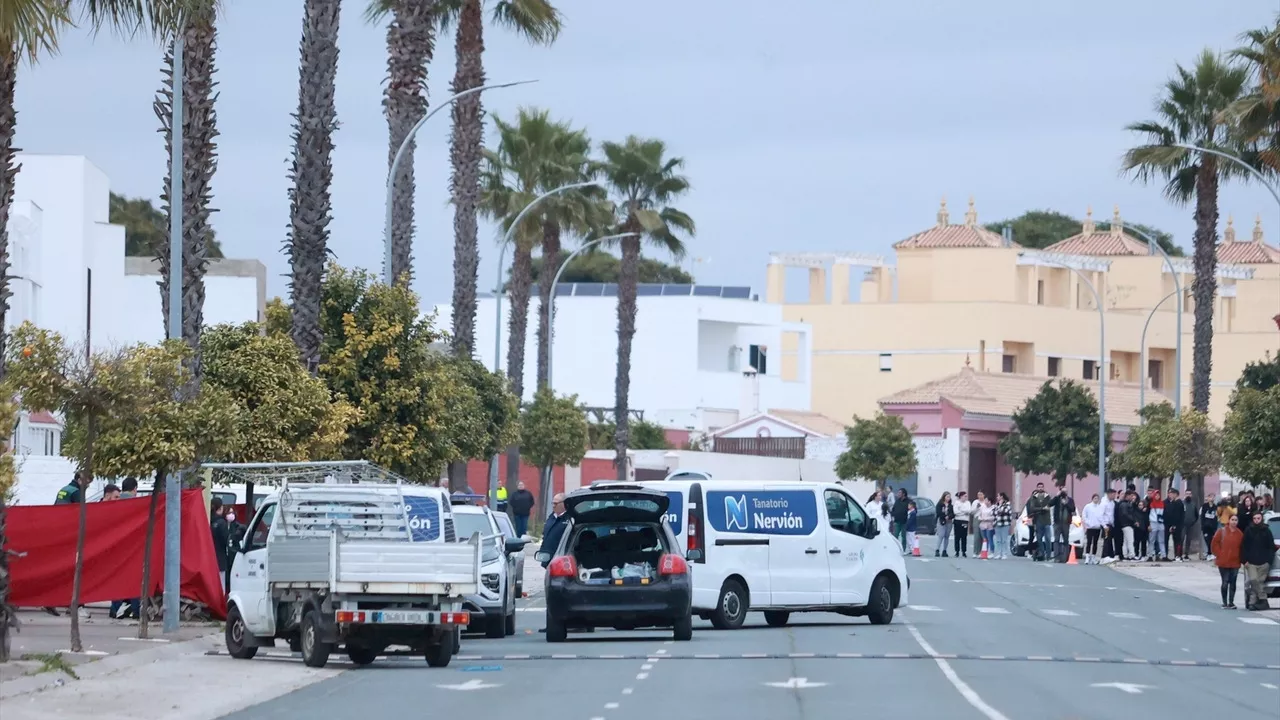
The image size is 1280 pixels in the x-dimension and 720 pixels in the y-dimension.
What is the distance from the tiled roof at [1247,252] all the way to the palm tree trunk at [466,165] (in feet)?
289

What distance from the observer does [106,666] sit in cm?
1959

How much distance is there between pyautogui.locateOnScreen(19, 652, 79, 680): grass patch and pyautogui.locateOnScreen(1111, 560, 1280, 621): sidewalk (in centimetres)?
1988

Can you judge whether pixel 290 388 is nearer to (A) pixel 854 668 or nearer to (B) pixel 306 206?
(B) pixel 306 206

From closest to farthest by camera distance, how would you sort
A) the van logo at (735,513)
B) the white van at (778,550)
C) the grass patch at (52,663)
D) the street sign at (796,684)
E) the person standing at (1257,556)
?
the street sign at (796,684), the grass patch at (52,663), the white van at (778,550), the van logo at (735,513), the person standing at (1257,556)

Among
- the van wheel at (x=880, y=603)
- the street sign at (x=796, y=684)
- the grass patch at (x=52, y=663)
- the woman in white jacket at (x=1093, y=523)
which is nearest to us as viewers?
the street sign at (x=796, y=684)

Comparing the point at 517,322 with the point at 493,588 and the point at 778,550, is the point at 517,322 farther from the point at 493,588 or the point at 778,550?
the point at 493,588

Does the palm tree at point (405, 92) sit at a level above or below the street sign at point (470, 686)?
above

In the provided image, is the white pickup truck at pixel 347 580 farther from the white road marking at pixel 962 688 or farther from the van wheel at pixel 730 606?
the van wheel at pixel 730 606

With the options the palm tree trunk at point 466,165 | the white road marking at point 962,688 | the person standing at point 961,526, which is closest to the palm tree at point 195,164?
the white road marking at point 962,688

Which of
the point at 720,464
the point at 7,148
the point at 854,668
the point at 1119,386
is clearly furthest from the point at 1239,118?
the point at 1119,386

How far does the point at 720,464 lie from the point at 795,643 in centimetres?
5799

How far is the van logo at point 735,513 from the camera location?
87.7 feet

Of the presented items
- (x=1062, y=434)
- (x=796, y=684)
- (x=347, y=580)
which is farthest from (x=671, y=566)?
(x=1062, y=434)

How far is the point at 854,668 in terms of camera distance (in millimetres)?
20250
